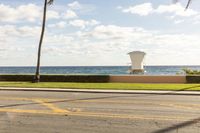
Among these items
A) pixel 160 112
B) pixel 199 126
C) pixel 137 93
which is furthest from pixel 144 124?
pixel 137 93

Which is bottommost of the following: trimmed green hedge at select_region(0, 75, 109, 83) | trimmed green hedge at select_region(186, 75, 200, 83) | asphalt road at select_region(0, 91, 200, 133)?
asphalt road at select_region(0, 91, 200, 133)

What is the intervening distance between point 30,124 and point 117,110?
158 inches

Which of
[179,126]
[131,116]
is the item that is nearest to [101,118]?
[131,116]

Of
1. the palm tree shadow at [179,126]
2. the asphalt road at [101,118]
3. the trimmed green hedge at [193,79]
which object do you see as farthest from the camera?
the trimmed green hedge at [193,79]

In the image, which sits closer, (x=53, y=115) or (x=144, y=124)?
(x=144, y=124)

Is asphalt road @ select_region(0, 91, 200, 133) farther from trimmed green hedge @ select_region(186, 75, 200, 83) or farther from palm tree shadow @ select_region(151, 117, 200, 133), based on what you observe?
trimmed green hedge @ select_region(186, 75, 200, 83)

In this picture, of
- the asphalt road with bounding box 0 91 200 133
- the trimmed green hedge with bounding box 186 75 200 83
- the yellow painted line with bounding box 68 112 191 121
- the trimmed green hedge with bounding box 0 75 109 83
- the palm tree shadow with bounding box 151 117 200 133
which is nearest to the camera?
the palm tree shadow with bounding box 151 117 200 133

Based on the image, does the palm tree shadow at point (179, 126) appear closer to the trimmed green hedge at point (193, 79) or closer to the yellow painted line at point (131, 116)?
the yellow painted line at point (131, 116)

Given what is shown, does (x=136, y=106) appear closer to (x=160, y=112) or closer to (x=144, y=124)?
(x=160, y=112)

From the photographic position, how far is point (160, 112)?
14008 mm

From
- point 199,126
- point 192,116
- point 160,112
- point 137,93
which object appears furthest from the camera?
point 137,93

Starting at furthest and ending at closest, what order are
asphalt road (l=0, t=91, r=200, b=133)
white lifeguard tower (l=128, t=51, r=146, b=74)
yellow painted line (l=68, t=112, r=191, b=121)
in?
white lifeguard tower (l=128, t=51, r=146, b=74) → yellow painted line (l=68, t=112, r=191, b=121) → asphalt road (l=0, t=91, r=200, b=133)

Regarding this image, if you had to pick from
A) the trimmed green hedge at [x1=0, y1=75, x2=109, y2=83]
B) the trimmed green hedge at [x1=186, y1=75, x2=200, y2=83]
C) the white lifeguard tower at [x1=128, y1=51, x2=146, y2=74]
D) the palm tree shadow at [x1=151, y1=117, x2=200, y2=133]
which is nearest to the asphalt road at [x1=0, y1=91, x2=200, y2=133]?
the palm tree shadow at [x1=151, y1=117, x2=200, y2=133]

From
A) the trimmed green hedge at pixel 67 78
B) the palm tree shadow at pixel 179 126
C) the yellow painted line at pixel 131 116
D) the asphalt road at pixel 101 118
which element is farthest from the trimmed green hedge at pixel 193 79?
the palm tree shadow at pixel 179 126
